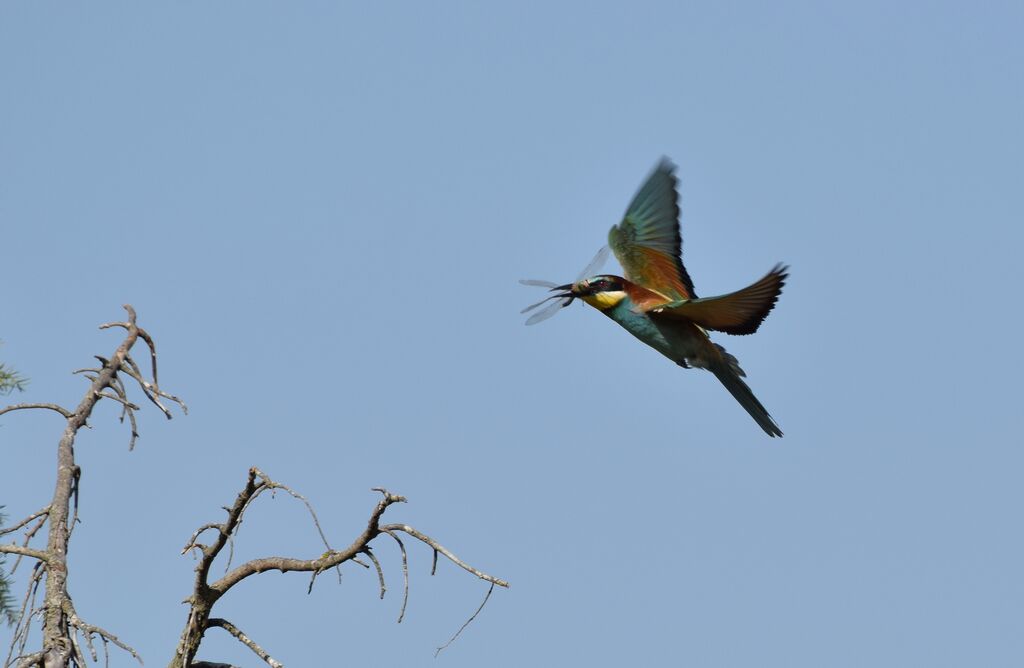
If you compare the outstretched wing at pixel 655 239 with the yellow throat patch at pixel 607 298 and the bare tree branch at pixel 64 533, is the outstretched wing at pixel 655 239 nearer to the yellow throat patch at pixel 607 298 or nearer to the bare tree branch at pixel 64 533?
the yellow throat patch at pixel 607 298

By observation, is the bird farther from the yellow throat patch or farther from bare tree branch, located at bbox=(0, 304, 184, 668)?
bare tree branch, located at bbox=(0, 304, 184, 668)

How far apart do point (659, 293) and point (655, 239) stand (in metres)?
0.31

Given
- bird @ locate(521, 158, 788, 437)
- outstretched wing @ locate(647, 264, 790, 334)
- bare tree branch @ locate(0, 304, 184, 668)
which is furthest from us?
bird @ locate(521, 158, 788, 437)

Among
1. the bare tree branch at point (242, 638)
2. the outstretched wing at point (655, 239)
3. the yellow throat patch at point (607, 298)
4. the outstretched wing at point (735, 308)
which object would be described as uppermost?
the outstretched wing at point (655, 239)

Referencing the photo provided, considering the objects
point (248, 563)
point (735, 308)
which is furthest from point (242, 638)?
point (735, 308)

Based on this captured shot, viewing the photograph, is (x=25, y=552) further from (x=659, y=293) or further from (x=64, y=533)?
(x=659, y=293)

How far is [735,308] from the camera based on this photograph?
6445 mm

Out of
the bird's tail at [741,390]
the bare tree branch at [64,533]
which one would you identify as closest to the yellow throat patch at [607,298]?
the bird's tail at [741,390]

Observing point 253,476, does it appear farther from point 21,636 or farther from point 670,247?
point 670,247

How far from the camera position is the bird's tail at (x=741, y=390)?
7238 mm

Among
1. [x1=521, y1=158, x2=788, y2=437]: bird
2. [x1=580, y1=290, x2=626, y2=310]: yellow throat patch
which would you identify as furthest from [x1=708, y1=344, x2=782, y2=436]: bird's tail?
[x1=580, y1=290, x2=626, y2=310]: yellow throat patch

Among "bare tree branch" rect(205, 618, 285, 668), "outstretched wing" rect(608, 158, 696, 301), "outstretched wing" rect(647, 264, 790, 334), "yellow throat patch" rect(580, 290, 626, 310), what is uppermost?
"outstretched wing" rect(608, 158, 696, 301)

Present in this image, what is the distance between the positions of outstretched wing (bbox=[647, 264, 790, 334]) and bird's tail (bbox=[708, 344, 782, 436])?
34cm

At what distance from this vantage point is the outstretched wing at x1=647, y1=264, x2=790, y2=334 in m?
6.07
